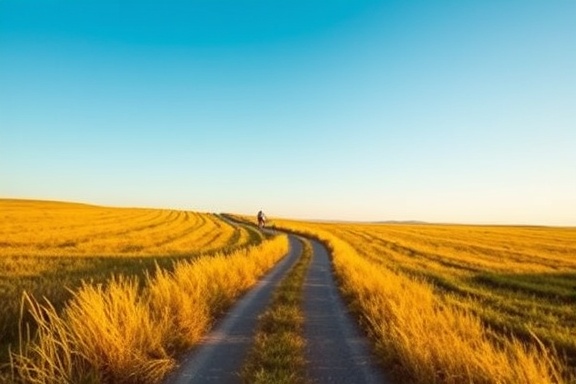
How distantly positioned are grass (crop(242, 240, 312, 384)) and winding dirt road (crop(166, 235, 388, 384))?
7.2 inches

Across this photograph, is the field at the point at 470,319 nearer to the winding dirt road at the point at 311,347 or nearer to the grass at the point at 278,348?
the winding dirt road at the point at 311,347

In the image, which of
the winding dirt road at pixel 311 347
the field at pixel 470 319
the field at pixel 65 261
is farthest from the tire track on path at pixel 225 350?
the field at pixel 470 319

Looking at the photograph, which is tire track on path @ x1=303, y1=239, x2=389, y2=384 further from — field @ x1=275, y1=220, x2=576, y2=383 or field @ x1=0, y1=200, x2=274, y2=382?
field @ x1=0, y1=200, x2=274, y2=382

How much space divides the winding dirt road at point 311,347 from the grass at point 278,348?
18 cm

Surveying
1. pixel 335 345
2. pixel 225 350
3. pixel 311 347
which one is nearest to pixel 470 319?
pixel 335 345

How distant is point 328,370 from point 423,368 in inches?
64.1

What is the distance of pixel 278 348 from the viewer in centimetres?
905

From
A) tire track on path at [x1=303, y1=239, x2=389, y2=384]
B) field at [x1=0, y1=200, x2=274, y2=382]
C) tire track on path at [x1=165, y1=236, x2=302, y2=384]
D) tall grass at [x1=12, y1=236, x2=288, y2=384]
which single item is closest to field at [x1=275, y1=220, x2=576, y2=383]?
tire track on path at [x1=303, y1=239, x2=389, y2=384]

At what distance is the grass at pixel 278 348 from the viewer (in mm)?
7555

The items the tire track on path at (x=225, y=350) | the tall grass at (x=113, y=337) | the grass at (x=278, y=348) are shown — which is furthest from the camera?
the tire track on path at (x=225, y=350)

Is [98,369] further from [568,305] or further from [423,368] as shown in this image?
[568,305]

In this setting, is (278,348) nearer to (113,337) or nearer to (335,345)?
(335,345)

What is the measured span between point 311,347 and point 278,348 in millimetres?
943

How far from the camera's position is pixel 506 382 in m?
6.13
